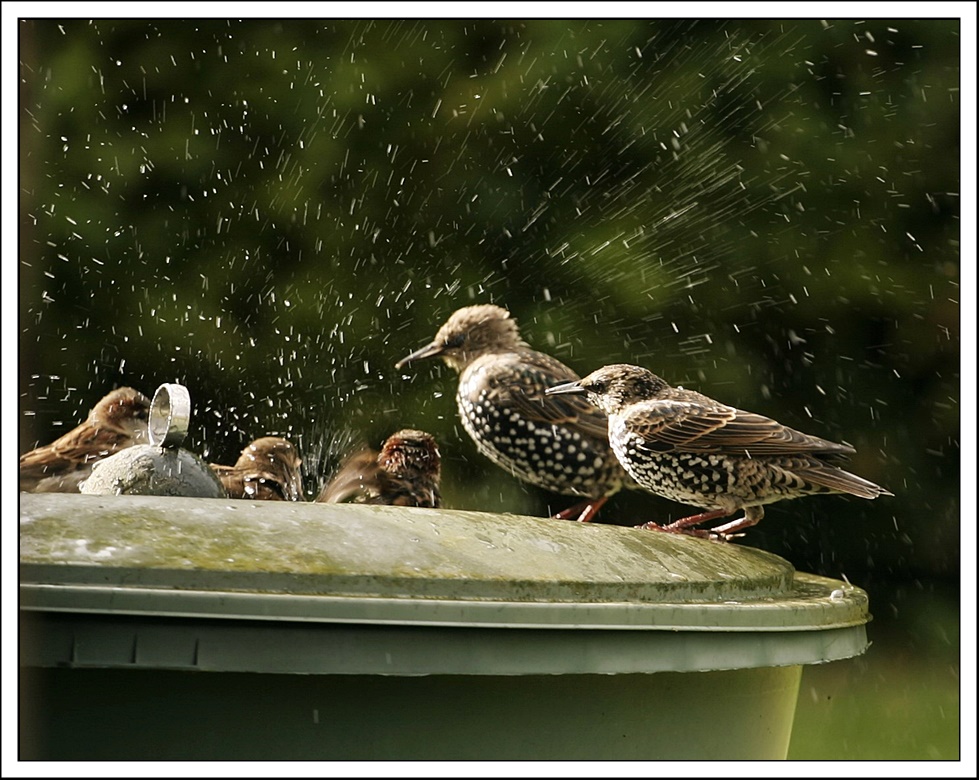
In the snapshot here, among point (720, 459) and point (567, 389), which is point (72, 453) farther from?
point (720, 459)

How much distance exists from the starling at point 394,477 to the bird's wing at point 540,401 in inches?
13.7

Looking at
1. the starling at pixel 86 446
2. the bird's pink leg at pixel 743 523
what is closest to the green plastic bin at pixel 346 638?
the bird's pink leg at pixel 743 523

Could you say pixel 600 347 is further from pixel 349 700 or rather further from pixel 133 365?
pixel 349 700

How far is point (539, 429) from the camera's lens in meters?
3.63

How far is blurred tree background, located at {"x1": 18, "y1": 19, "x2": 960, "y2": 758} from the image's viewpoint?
203 inches

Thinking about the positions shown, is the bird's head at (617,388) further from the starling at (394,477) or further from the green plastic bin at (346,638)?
the green plastic bin at (346,638)

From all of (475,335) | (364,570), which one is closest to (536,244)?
(475,335)

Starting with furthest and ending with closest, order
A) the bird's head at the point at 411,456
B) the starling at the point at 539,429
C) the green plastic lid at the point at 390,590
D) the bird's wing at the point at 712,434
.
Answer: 1. the bird's head at the point at 411,456
2. the starling at the point at 539,429
3. the bird's wing at the point at 712,434
4. the green plastic lid at the point at 390,590

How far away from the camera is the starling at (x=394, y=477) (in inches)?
144

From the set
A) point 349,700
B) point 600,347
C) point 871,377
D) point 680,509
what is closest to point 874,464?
point 871,377

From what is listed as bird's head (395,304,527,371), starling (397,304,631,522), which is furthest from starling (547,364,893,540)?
bird's head (395,304,527,371)

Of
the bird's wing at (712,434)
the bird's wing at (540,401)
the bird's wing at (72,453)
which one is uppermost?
the bird's wing at (712,434)

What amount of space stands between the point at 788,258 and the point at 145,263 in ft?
8.67

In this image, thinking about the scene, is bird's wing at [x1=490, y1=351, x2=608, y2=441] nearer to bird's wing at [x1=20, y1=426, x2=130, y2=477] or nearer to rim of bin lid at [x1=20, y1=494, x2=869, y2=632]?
bird's wing at [x1=20, y1=426, x2=130, y2=477]
